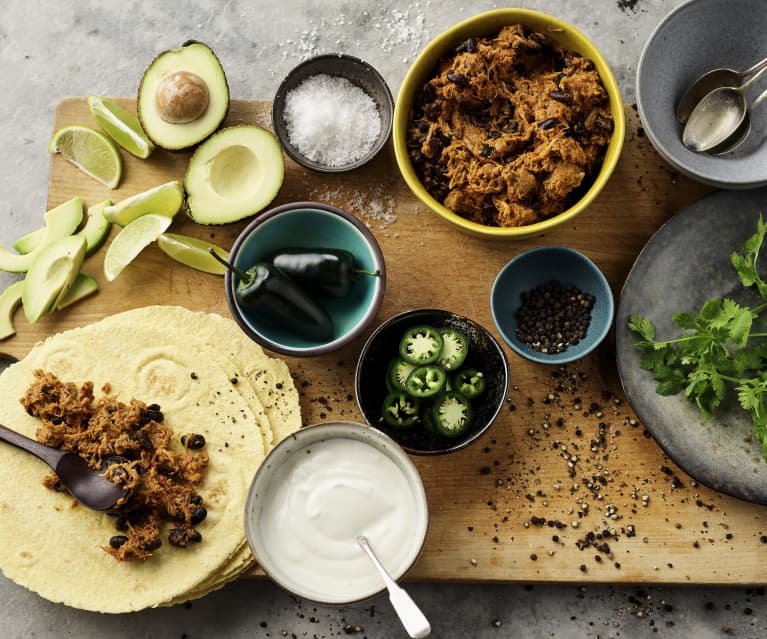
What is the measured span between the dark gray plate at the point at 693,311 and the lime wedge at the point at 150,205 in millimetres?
1691

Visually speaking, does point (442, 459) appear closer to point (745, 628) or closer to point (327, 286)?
point (327, 286)

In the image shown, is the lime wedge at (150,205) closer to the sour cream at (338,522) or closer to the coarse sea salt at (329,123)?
the coarse sea salt at (329,123)

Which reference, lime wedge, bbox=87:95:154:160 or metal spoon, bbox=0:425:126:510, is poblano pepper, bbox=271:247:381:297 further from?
metal spoon, bbox=0:425:126:510

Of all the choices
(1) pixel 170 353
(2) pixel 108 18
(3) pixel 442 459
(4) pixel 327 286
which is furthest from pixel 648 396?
(2) pixel 108 18

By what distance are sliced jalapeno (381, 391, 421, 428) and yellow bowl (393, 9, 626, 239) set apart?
0.63 m

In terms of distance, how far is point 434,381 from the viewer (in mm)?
2525

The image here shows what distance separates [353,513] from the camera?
2.36 m

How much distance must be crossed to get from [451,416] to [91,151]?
5.61 feet

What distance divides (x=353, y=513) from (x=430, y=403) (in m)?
0.47

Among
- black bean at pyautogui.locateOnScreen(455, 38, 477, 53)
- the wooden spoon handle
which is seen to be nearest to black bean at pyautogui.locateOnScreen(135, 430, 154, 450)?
the wooden spoon handle

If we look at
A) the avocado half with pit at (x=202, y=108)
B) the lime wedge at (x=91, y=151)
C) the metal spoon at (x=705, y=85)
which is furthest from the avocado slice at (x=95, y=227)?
the metal spoon at (x=705, y=85)

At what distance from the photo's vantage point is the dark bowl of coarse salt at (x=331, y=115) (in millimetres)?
2709

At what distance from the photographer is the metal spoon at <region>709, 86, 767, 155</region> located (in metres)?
2.56

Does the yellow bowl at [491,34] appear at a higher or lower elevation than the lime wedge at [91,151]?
lower
